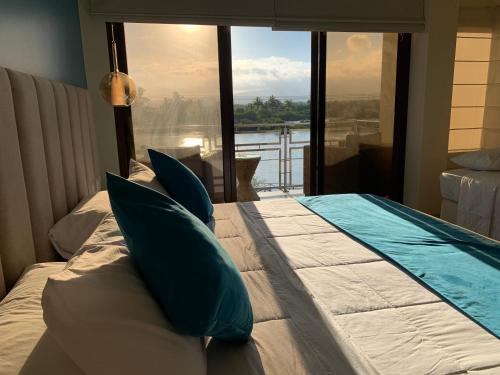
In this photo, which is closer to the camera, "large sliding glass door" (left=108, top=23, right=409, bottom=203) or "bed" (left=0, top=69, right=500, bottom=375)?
"bed" (left=0, top=69, right=500, bottom=375)

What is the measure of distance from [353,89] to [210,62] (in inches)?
58.9

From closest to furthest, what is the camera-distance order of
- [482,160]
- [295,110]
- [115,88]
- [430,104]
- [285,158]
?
[115,88] → [482,160] → [430,104] → [295,110] → [285,158]

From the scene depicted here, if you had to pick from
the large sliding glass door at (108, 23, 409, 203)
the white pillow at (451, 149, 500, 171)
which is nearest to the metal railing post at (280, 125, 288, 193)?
the large sliding glass door at (108, 23, 409, 203)

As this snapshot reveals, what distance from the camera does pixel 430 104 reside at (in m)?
3.81

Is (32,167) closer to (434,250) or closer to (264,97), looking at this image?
(434,250)

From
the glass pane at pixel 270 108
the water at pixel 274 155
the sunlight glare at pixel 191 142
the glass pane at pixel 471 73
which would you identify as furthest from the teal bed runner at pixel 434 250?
the water at pixel 274 155

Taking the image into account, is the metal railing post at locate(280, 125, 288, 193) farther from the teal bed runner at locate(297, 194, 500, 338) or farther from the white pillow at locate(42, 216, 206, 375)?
the white pillow at locate(42, 216, 206, 375)

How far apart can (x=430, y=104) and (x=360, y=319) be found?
3.27 metres

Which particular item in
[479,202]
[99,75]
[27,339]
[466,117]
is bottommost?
[479,202]

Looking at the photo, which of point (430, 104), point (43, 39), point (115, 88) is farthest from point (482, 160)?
point (43, 39)

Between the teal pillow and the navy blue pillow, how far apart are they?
2.94 feet

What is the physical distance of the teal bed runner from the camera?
1249mm

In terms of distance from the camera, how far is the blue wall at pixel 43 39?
1537 mm

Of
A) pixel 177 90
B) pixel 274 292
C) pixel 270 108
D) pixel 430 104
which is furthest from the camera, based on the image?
pixel 270 108
